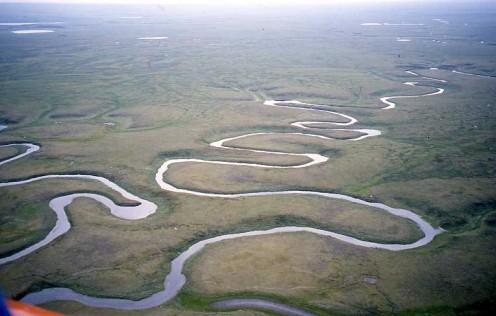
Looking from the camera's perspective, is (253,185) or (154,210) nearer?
(154,210)

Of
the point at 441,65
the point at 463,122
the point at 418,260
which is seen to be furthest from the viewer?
the point at 441,65

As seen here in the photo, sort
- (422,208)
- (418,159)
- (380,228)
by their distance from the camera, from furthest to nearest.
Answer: (418,159), (422,208), (380,228)

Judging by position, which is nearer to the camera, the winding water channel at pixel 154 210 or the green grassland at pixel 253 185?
the winding water channel at pixel 154 210

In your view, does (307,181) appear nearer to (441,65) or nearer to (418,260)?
(418,260)

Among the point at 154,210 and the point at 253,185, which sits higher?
the point at 253,185

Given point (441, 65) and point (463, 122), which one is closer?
point (463, 122)

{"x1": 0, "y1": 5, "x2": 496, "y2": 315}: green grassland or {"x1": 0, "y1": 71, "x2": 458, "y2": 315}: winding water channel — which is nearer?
{"x1": 0, "y1": 71, "x2": 458, "y2": 315}: winding water channel

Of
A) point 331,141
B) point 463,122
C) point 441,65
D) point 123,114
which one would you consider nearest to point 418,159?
point 331,141

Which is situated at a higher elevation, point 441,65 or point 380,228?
point 441,65
